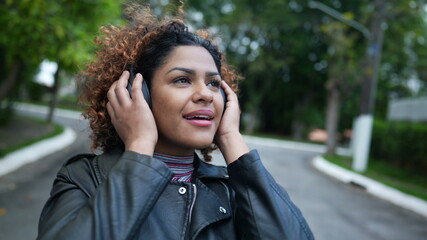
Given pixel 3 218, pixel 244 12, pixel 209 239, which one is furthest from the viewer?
pixel 244 12

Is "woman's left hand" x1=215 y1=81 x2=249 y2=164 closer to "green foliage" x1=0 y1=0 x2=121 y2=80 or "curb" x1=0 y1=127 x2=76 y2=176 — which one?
"green foliage" x1=0 y1=0 x2=121 y2=80

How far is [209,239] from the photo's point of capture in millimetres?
1356

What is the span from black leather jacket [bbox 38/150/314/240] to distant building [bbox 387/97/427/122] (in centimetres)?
1308

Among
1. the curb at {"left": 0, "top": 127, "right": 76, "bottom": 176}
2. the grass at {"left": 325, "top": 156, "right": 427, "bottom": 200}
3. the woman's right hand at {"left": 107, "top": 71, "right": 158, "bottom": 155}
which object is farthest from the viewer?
the grass at {"left": 325, "top": 156, "right": 427, "bottom": 200}

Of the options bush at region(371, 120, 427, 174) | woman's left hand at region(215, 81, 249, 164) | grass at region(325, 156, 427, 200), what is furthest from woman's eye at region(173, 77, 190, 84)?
bush at region(371, 120, 427, 174)

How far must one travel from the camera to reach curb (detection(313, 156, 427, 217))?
7.73m

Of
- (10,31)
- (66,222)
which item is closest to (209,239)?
(66,222)

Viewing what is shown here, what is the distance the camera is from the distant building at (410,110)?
13.0 metres

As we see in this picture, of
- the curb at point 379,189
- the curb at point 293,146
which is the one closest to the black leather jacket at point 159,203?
the curb at point 379,189

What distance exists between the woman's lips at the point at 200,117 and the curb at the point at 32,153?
763cm

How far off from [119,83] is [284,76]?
1193 inches

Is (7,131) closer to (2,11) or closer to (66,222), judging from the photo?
(2,11)

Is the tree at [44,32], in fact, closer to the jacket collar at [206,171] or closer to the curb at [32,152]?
the curb at [32,152]

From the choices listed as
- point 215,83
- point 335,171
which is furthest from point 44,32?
point 335,171
